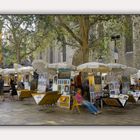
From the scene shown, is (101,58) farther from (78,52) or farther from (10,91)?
(10,91)

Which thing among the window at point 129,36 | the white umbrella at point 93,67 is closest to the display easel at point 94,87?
the white umbrella at point 93,67

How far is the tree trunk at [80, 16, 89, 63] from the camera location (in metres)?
15.8

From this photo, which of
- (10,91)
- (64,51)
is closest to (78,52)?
(64,51)

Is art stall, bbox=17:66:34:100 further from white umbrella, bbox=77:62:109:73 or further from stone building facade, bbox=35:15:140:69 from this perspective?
white umbrella, bbox=77:62:109:73

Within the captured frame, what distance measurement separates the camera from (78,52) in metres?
15.9

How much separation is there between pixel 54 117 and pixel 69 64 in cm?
92

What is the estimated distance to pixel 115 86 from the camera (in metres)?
15.9

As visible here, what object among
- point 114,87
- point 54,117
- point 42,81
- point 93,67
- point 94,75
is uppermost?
point 93,67

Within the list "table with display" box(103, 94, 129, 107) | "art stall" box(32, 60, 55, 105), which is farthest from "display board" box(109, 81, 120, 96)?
"art stall" box(32, 60, 55, 105)

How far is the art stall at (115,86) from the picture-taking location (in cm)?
1578

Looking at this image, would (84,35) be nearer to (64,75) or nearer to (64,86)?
(64,75)

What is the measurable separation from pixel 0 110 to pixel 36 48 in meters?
1.19

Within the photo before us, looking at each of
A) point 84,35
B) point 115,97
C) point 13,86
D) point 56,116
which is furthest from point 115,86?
point 13,86

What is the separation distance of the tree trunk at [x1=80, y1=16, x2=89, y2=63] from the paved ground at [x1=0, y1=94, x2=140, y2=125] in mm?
926
